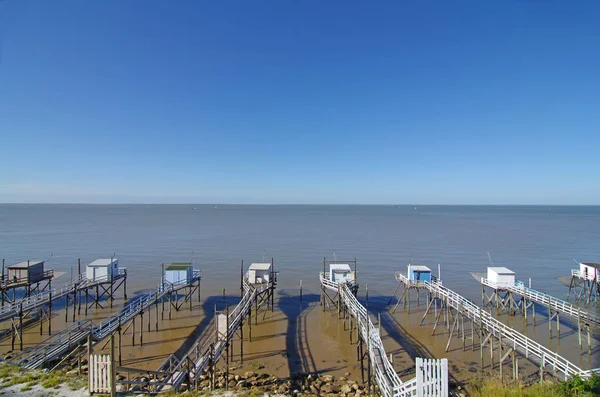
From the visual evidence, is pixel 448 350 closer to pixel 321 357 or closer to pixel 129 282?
pixel 321 357

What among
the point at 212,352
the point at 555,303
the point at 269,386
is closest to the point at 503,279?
the point at 555,303

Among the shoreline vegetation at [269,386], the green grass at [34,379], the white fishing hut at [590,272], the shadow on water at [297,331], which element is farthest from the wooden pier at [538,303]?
the green grass at [34,379]

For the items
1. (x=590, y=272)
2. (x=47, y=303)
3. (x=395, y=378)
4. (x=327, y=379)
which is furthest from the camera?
(x=590, y=272)

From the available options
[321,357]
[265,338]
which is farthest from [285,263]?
[321,357]

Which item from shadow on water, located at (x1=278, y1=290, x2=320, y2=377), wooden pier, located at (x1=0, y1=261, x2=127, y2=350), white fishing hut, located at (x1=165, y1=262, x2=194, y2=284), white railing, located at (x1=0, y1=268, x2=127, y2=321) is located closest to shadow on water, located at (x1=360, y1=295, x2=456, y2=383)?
shadow on water, located at (x1=278, y1=290, x2=320, y2=377)

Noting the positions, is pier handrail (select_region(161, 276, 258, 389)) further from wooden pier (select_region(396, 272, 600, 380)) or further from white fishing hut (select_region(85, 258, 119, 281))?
wooden pier (select_region(396, 272, 600, 380))

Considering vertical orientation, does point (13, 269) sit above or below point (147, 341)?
above

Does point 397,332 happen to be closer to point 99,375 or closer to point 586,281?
point 99,375
